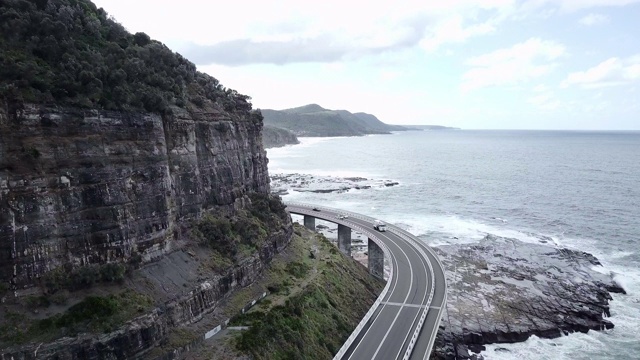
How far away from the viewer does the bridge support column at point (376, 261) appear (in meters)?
73.3

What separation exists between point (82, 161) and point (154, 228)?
8.67 meters

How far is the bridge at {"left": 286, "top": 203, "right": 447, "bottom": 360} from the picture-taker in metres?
42.0

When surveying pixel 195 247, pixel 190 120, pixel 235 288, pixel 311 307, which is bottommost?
pixel 311 307

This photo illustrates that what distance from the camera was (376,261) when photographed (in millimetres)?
74188

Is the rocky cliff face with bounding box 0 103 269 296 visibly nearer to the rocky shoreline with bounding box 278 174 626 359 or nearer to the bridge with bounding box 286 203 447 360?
the bridge with bounding box 286 203 447 360

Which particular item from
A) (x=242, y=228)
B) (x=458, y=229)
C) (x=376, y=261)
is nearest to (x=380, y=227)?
(x=376, y=261)

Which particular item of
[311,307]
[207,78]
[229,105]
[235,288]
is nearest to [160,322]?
[235,288]

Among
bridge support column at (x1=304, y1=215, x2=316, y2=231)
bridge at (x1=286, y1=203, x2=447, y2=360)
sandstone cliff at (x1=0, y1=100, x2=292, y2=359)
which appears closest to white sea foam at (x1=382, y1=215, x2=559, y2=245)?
bridge at (x1=286, y1=203, x2=447, y2=360)

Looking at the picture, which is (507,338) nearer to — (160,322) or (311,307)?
(311,307)

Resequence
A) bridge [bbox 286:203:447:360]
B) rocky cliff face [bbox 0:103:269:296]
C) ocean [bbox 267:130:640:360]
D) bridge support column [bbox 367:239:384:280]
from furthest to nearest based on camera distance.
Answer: bridge support column [bbox 367:239:384:280], ocean [bbox 267:130:640:360], bridge [bbox 286:203:447:360], rocky cliff face [bbox 0:103:269:296]

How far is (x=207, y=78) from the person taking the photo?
2392 inches

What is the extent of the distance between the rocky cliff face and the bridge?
21129mm

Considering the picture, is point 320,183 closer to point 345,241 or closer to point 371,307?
point 345,241

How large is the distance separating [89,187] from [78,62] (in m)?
11.0
